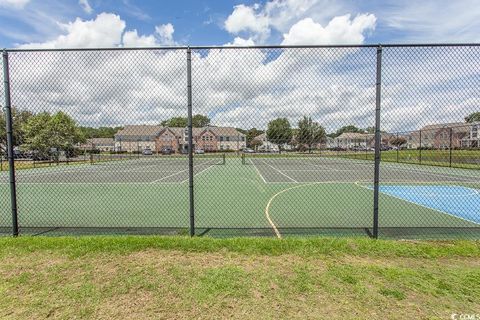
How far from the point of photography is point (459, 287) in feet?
11.9

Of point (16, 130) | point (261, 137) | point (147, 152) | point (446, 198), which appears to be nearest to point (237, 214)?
point (261, 137)

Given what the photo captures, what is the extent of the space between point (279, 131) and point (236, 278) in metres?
4.06

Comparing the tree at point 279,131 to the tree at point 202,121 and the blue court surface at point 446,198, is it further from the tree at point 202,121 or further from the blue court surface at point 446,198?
the blue court surface at point 446,198

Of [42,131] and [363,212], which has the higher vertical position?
[42,131]

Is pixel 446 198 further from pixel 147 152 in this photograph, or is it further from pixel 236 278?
pixel 147 152

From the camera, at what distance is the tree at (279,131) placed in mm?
6642

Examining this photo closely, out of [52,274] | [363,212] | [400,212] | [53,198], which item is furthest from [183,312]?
[53,198]

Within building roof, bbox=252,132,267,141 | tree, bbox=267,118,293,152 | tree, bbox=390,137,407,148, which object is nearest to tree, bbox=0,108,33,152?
building roof, bbox=252,132,267,141

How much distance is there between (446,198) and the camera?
1055 centimetres

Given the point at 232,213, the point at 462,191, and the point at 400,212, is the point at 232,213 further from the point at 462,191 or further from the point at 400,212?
the point at 462,191

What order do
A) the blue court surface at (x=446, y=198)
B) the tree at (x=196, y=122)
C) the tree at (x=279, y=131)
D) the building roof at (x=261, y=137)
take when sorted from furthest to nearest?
1. the blue court surface at (x=446, y=198)
2. the building roof at (x=261, y=137)
3. the tree at (x=279, y=131)
4. the tree at (x=196, y=122)

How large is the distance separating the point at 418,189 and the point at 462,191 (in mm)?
1555

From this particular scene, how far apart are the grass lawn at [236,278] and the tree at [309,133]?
8.47ft

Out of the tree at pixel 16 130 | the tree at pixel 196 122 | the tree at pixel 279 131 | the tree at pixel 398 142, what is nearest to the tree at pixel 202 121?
the tree at pixel 196 122
